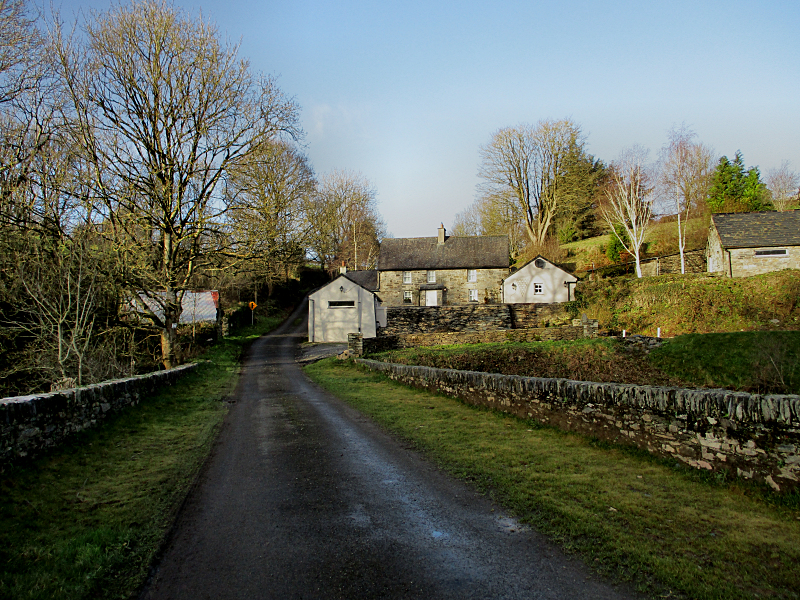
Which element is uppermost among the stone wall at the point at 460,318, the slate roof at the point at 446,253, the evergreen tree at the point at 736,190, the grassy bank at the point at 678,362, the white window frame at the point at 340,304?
the evergreen tree at the point at 736,190

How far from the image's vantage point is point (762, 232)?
31844 millimetres

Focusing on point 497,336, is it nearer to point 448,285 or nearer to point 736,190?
point 448,285

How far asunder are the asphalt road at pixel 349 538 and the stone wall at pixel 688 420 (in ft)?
8.07

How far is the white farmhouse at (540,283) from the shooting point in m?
43.2

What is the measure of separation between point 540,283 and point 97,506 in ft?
139

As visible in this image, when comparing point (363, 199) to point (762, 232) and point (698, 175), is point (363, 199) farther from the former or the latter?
point (762, 232)

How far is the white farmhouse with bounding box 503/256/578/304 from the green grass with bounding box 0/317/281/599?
3834 cm

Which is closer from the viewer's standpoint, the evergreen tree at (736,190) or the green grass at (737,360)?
the green grass at (737,360)

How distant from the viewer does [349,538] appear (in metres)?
4.27

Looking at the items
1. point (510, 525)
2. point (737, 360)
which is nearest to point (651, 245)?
point (737, 360)

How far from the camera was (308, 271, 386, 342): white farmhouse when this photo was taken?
3766 centimetres

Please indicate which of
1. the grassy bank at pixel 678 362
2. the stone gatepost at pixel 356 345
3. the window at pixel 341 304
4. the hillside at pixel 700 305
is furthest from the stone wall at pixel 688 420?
the window at pixel 341 304

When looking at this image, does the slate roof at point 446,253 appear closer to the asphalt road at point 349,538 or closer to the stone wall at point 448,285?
the stone wall at point 448,285

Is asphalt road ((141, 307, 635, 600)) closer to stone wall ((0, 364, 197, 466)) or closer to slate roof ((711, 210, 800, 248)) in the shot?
stone wall ((0, 364, 197, 466))
